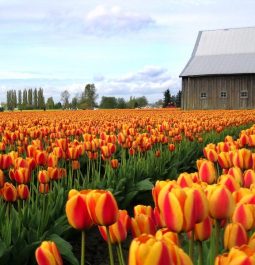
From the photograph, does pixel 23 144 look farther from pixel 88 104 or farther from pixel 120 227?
pixel 88 104

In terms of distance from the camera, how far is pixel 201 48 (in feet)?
152

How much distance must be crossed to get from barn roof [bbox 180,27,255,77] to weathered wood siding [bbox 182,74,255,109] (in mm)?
714

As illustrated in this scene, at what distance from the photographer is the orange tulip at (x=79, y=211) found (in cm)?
172

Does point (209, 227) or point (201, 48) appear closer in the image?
point (209, 227)

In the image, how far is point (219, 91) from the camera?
42719 millimetres

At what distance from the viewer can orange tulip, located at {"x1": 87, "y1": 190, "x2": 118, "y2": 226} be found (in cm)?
165

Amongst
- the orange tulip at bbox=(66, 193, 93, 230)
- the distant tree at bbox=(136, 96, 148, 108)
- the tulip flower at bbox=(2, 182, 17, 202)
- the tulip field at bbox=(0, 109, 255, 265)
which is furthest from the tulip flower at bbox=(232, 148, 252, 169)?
the distant tree at bbox=(136, 96, 148, 108)

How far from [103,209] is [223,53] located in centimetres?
4506

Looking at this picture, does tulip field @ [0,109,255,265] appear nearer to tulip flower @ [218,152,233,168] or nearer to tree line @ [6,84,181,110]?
tulip flower @ [218,152,233,168]

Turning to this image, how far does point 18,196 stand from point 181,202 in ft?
8.25

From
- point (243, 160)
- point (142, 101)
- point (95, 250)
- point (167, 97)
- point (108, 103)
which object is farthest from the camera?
point (142, 101)

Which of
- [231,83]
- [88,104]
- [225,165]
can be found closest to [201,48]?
[231,83]

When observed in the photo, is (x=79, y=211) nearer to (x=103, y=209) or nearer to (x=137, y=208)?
(x=103, y=209)

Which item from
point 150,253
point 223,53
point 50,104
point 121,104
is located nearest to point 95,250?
point 150,253
